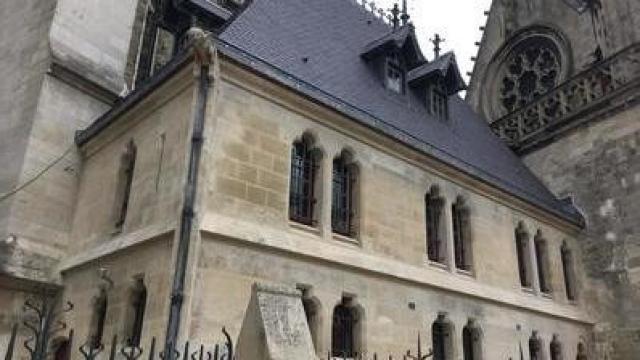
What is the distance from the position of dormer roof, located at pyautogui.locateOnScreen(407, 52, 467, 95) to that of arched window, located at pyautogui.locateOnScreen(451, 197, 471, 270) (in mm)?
3582

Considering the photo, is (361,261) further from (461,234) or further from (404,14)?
(404,14)

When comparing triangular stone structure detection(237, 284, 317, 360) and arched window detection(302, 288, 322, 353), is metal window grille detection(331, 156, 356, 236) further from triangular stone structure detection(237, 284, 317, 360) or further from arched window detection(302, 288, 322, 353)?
triangular stone structure detection(237, 284, 317, 360)

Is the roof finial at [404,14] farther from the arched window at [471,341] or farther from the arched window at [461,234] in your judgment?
the arched window at [471,341]

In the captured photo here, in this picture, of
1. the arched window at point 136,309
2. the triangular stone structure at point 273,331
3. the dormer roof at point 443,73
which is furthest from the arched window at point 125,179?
the dormer roof at point 443,73

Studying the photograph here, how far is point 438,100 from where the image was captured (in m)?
15.1

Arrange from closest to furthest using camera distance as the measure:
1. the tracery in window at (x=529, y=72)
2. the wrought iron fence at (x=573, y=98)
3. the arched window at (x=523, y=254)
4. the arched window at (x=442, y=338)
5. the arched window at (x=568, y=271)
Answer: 1. the arched window at (x=442, y=338)
2. the arched window at (x=523, y=254)
3. the arched window at (x=568, y=271)
4. the wrought iron fence at (x=573, y=98)
5. the tracery in window at (x=529, y=72)

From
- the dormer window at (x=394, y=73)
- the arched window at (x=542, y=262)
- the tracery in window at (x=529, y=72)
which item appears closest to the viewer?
the dormer window at (x=394, y=73)

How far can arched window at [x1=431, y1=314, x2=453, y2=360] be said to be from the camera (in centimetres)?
1103

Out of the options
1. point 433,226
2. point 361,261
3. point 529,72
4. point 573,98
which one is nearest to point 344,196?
point 361,261

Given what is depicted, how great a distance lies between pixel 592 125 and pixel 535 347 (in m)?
6.76

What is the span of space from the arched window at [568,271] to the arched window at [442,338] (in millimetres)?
5491

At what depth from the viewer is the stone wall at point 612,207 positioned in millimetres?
14547

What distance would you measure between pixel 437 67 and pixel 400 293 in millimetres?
6577

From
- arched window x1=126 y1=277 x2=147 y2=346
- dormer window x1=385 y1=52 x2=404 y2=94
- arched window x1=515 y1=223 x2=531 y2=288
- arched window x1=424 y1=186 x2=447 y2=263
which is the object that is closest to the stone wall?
arched window x1=515 y1=223 x2=531 y2=288
